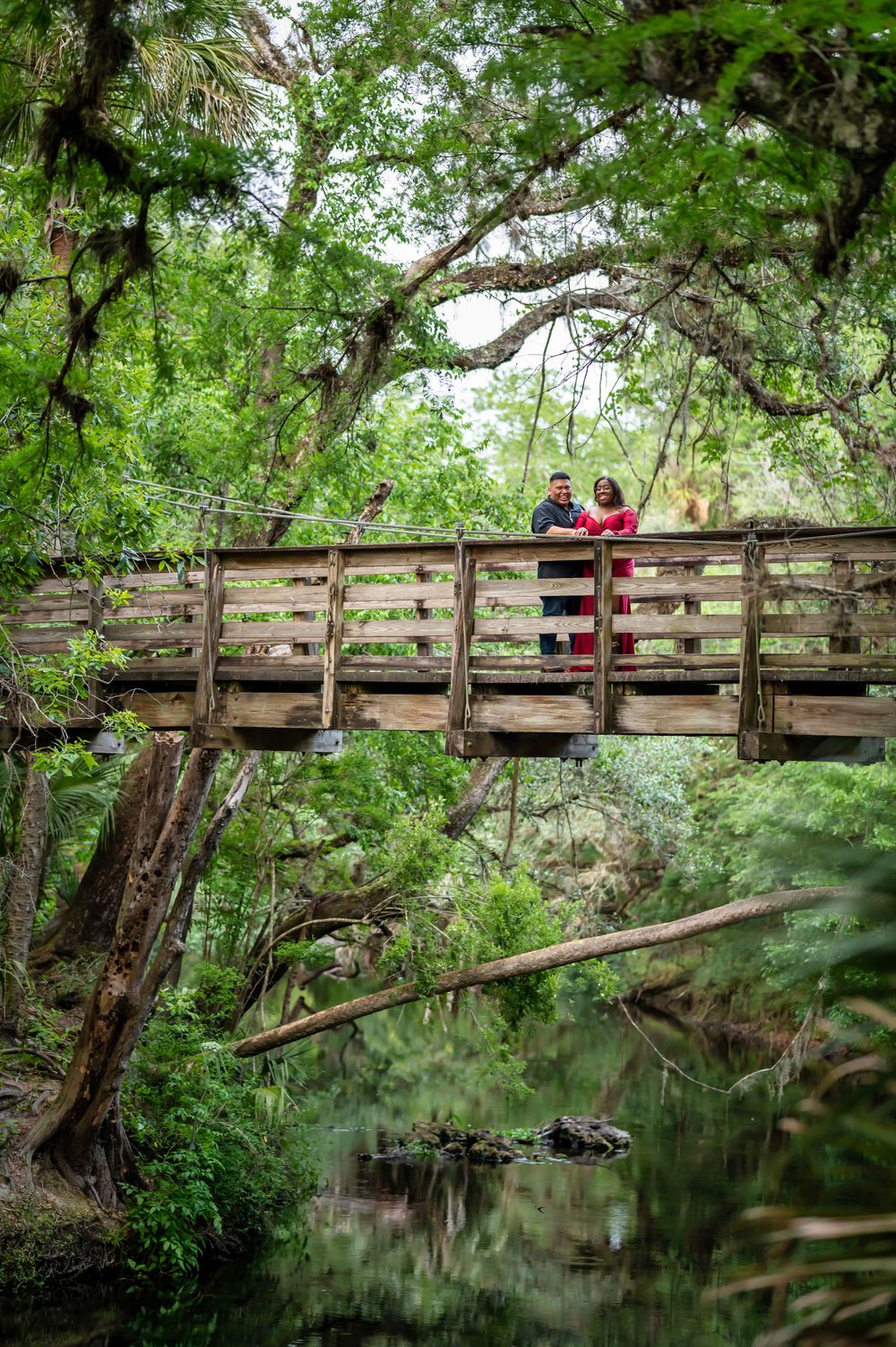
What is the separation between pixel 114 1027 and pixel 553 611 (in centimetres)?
471

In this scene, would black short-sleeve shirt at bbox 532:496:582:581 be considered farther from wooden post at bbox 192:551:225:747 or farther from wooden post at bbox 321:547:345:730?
wooden post at bbox 192:551:225:747

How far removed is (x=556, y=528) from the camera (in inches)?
362

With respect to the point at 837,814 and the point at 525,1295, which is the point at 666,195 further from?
the point at 837,814

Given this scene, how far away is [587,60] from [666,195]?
4.72 feet

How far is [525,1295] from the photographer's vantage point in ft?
34.5

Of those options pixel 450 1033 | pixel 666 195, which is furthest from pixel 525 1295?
pixel 450 1033

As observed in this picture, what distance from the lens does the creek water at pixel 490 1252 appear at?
9.68 meters

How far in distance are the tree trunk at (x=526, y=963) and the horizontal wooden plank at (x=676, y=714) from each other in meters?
3.21

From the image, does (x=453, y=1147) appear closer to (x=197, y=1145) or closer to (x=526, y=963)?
(x=526, y=963)

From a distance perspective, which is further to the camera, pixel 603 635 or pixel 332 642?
pixel 332 642

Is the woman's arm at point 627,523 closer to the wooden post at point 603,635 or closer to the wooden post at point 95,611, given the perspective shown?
the wooden post at point 603,635

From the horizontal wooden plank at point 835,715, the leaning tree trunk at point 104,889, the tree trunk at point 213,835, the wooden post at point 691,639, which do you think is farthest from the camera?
the leaning tree trunk at point 104,889

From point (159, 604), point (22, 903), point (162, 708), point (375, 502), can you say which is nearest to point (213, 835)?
point (22, 903)

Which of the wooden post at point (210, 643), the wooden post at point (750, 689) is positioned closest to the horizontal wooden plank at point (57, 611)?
the wooden post at point (210, 643)
